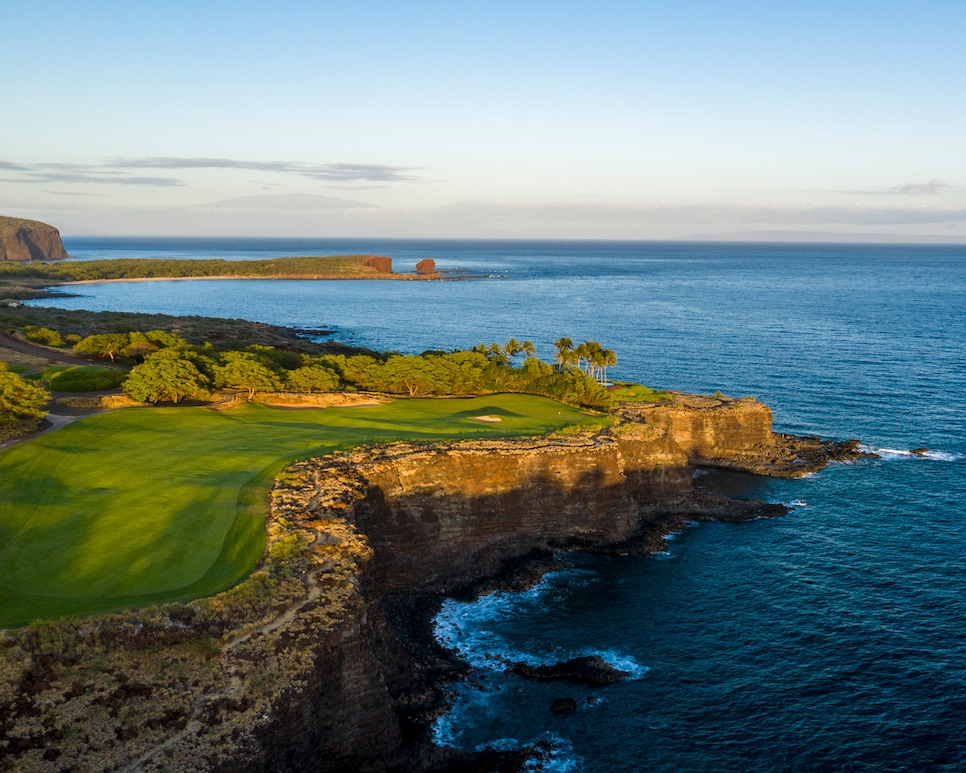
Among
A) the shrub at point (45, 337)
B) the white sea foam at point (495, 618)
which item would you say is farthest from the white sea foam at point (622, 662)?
the shrub at point (45, 337)

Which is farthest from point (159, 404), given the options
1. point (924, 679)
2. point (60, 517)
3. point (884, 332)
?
point (884, 332)

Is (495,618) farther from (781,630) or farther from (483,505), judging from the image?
(781,630)

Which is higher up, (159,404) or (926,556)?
(159,404)

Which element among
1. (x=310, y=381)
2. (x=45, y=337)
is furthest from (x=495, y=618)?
(x=45, y=337)

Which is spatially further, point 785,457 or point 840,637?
point 785,457

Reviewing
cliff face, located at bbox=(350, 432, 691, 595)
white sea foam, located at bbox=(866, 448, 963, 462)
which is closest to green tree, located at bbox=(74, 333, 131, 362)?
cliff face, located at bbox=(350, 432, 691, 595)

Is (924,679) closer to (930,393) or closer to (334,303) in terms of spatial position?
(930,393)
